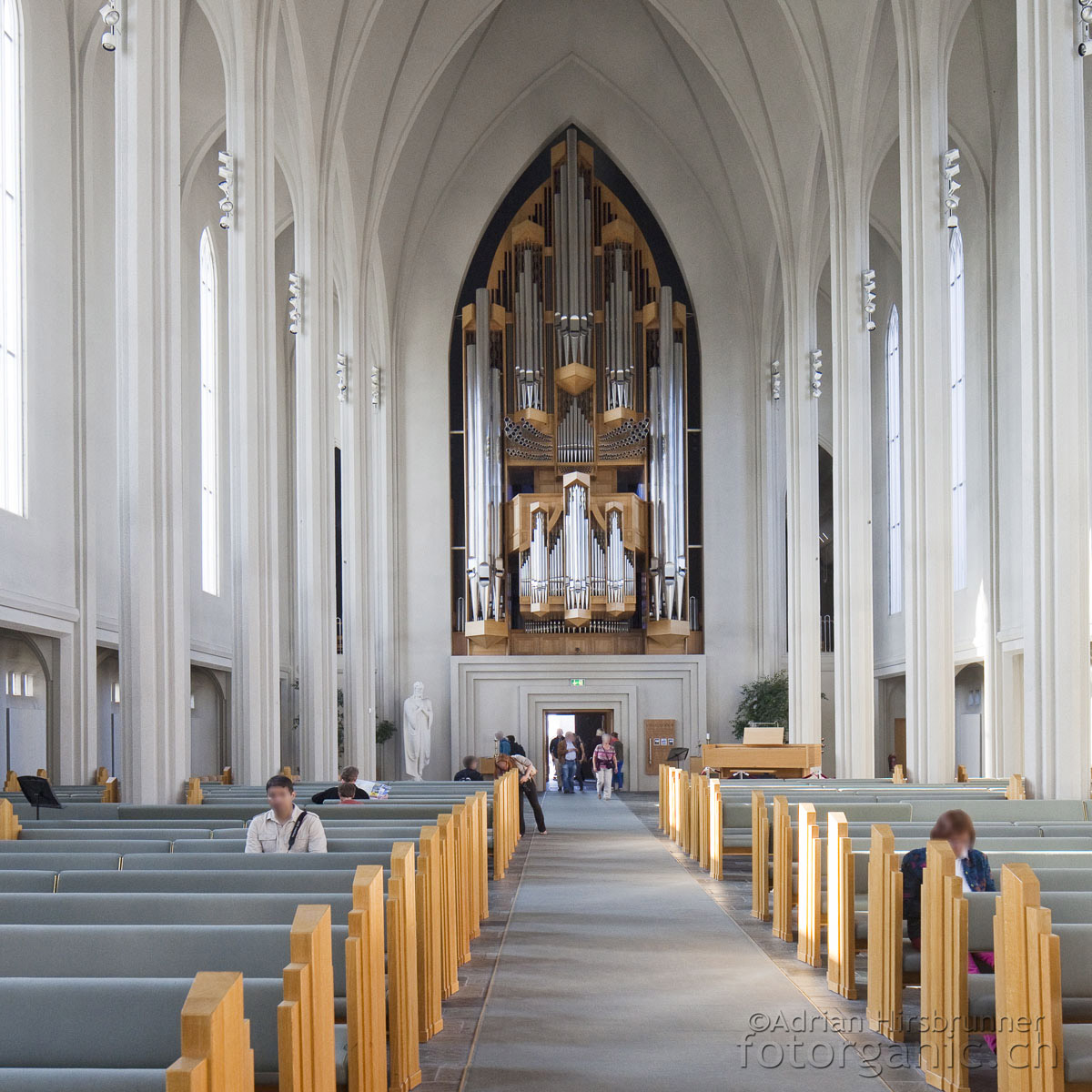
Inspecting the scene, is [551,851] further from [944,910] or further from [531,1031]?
[944,910]

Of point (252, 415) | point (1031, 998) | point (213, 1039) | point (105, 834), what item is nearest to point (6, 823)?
point (105, 834)

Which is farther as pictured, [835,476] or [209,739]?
[209,739]

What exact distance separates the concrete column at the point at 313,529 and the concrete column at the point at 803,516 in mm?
7794

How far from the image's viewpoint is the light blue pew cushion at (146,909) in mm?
4492

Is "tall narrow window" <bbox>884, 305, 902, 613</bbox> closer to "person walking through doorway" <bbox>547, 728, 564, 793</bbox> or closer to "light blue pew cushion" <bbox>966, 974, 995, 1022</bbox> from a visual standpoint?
"person walking through doorway" <bbox>547, 728, 564, 793</bbox>

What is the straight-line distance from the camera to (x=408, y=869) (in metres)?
5.36

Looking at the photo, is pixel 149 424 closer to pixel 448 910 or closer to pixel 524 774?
pixel 448 910

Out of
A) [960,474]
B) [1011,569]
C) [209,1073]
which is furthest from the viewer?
[960,474]

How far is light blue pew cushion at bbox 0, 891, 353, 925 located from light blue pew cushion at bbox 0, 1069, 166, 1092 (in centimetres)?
171

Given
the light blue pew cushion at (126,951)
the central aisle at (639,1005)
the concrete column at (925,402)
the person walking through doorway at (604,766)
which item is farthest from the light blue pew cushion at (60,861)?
the person walking through doorway at (604,766)

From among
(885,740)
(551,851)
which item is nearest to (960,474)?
(885,740)

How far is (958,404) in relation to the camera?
21047 mm

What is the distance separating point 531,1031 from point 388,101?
18.9 m

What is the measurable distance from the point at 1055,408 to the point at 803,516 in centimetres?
1093
